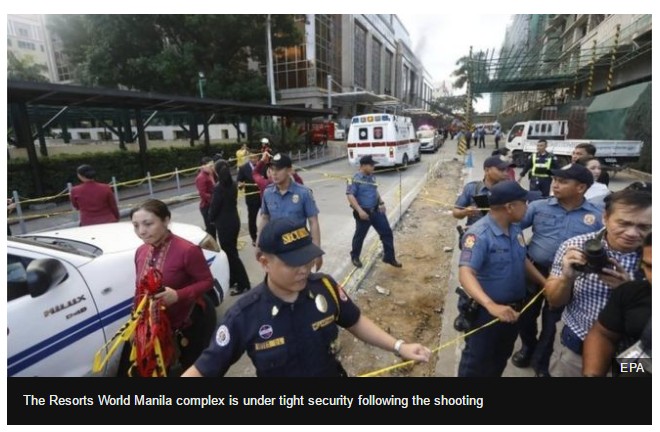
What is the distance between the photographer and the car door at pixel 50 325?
6.53 feet

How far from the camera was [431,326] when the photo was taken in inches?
146

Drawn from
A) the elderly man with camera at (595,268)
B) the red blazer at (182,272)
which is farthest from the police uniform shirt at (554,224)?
the red blazer at (182,272)

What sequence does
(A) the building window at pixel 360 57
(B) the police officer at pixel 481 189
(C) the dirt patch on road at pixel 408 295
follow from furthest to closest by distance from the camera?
(A) the building window at pixel 360 57 < (B) the police officer at pixel 481 189 < (C) the dirt patch on road at pixel 408 295

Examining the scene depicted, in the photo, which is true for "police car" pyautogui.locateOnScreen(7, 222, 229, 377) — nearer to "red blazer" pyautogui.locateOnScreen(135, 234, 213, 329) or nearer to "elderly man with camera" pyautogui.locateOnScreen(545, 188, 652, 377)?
"red blazer" pyautogui.locateOnScreen(135, 234, 213, 329)

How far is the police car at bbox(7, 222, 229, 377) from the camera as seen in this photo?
1.99m

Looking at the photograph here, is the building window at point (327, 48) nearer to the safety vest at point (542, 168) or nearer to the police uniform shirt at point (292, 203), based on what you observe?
the safety vest at point (542, 168)

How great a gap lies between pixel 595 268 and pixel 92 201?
4980 millimetres

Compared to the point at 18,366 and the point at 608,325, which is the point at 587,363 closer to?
the point at 608,325

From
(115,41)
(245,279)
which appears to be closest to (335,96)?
(115,41)

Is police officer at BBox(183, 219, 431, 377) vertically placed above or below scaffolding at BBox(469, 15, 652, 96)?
below

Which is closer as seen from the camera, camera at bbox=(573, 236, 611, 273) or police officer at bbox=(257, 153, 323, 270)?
camera at bbox=(573, 236, 611, 273)

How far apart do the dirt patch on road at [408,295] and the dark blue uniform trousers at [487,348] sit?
0.54m

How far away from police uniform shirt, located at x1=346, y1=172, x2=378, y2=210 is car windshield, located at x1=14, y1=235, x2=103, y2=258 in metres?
3.07

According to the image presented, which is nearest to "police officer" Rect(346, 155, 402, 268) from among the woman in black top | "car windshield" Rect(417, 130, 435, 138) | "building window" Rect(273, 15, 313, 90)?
the woman in black top
